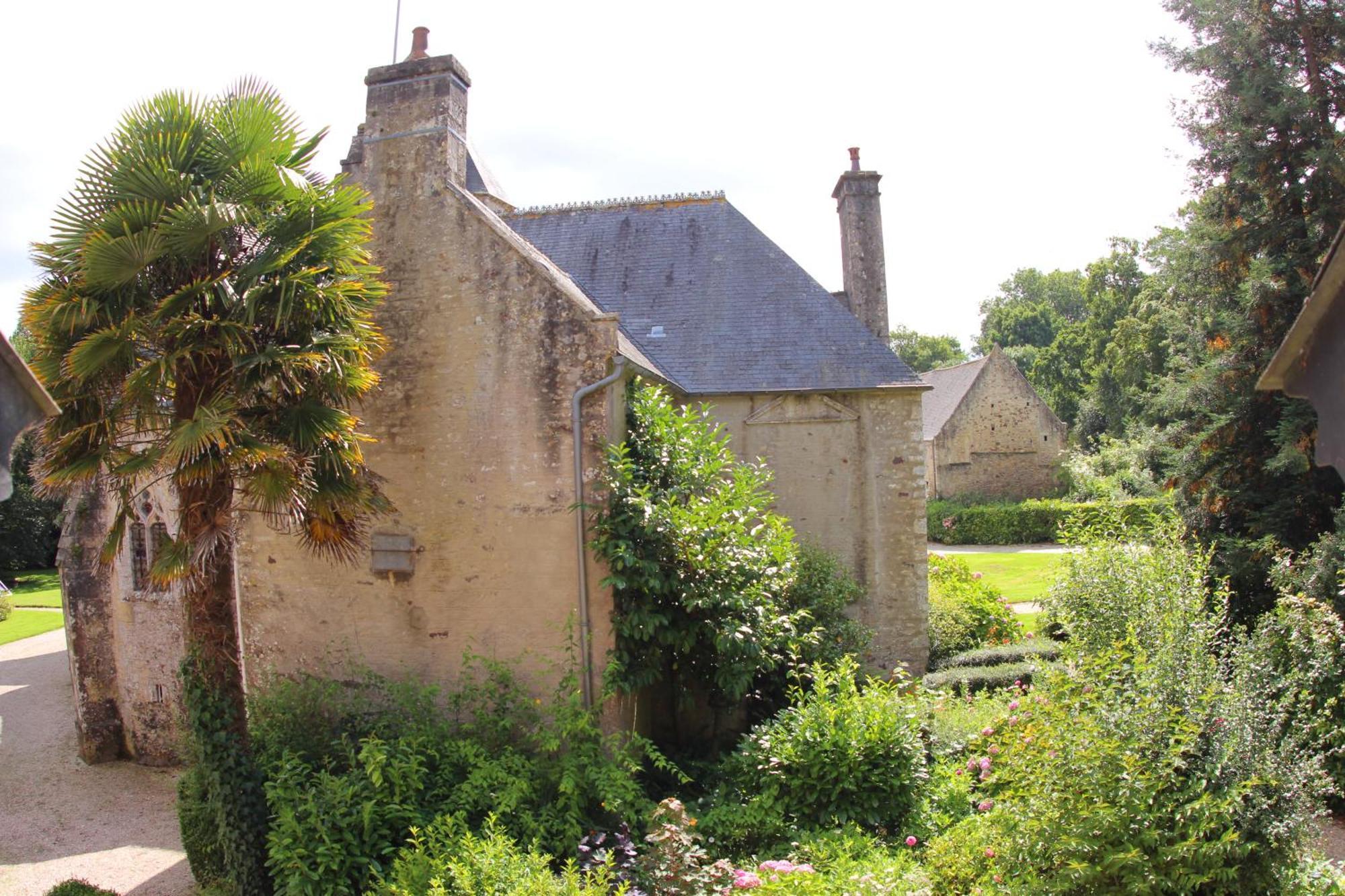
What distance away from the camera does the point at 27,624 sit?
24.8 metres

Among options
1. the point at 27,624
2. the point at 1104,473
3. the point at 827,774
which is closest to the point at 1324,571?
the point at 827,774

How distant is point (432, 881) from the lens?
5.75m

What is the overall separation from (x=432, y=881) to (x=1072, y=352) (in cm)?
5326

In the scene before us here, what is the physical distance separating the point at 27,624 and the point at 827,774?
86.2 ft

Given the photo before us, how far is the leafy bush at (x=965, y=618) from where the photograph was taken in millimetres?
14477

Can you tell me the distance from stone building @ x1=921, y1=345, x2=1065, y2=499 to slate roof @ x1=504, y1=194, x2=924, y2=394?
22.0 metres

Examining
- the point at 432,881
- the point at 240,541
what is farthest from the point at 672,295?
the point at 432,881

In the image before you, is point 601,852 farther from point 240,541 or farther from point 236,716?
point 240,541

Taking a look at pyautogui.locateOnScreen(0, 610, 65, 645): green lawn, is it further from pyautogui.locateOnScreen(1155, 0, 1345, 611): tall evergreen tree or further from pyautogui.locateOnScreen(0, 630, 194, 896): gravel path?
pyautogui.locateOnScreen(1155, 0, 1345, 611): tall evergreen tree

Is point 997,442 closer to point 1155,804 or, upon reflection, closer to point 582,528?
point 582,528

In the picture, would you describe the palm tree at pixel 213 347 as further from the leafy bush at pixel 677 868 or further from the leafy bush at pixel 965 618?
the leafy bush at pixel 965 618

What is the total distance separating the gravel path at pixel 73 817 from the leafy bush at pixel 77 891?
18.0 inches

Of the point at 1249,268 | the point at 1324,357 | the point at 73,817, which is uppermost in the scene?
the point at 1249,268

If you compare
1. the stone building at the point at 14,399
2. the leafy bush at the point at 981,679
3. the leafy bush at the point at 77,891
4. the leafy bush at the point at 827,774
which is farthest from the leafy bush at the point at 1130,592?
the leafy bush at the point at 77,891
